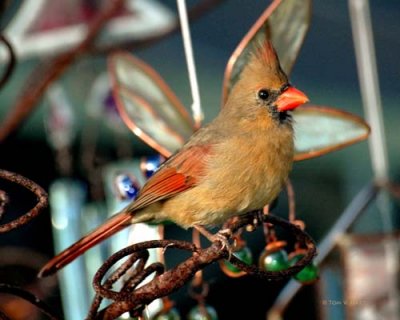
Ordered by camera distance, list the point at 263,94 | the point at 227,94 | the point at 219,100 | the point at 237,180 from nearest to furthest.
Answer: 1. the point at 237,180
2. the point at 263,94
3. the point at 227,94
4. the point at 219,100

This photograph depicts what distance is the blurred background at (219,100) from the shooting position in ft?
13.8

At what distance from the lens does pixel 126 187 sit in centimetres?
215

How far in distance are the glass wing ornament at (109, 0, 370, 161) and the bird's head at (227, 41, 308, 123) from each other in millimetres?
22

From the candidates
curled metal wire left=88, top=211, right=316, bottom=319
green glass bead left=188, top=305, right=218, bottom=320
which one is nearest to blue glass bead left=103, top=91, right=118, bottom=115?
green glass bead left=188, top=305, right=218, bottom=320

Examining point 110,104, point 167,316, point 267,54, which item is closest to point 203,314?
point 167,316

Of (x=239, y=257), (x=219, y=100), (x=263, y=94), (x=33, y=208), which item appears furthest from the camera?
(x=219, y=100)

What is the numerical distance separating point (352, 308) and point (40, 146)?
2764mm

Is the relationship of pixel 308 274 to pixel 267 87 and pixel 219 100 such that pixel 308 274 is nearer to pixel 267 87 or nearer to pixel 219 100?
pixel 267 87

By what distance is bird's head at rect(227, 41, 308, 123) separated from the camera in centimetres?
190

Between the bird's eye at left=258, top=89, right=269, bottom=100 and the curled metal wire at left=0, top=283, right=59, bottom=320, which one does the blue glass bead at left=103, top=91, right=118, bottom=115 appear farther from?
the curled metal wire at left=0, top=283, right=59, bottom=320

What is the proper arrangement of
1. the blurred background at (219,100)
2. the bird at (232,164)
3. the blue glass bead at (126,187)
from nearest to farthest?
the bird at (232,164)
the blue glass bead at (126,187)
the blurred background at (219,100)

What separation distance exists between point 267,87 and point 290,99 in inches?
2.8

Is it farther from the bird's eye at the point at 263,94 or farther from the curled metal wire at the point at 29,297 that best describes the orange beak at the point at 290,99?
the curled metal wire at the point at 29,297

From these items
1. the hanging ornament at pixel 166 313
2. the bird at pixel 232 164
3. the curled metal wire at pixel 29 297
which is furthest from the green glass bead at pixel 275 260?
the curled metal wire at pixel 29 297
